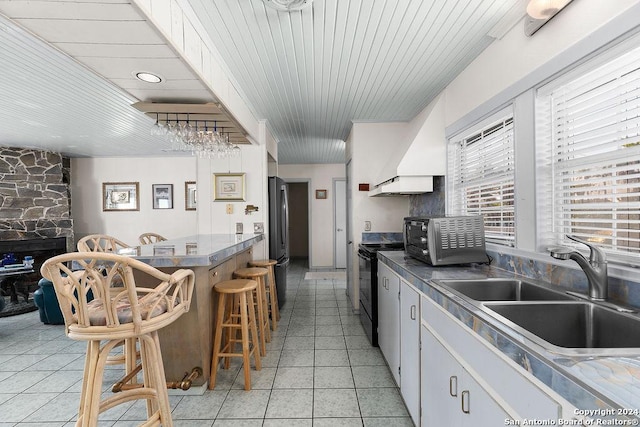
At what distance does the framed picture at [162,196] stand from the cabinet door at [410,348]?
514cm

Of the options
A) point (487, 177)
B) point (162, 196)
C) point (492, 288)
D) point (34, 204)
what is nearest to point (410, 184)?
point (487, 177)

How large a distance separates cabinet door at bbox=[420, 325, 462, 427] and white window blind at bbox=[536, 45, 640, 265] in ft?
2.82

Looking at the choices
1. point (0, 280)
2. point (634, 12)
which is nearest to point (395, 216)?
point (634, 12)

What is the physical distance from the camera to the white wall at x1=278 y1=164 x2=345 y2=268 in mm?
6797

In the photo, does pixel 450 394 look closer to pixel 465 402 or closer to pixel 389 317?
pixel 465 402

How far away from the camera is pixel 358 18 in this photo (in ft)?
5.77

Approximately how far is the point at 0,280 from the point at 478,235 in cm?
594

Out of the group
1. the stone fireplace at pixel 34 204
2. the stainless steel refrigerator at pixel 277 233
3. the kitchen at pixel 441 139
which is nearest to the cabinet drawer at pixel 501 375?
the kitchen at pixel 441 139

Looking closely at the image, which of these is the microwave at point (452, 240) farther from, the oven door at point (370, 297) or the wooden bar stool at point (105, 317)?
the wooden bar stool at point (105, 317)

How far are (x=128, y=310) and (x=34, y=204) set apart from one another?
5.12 metres

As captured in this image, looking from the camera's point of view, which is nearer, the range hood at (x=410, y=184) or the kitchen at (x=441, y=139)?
the kitchen at (x=441, y=139)

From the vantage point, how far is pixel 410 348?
68.3 inches

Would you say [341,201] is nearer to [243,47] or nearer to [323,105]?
[323,105]

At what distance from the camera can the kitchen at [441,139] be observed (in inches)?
53.4
